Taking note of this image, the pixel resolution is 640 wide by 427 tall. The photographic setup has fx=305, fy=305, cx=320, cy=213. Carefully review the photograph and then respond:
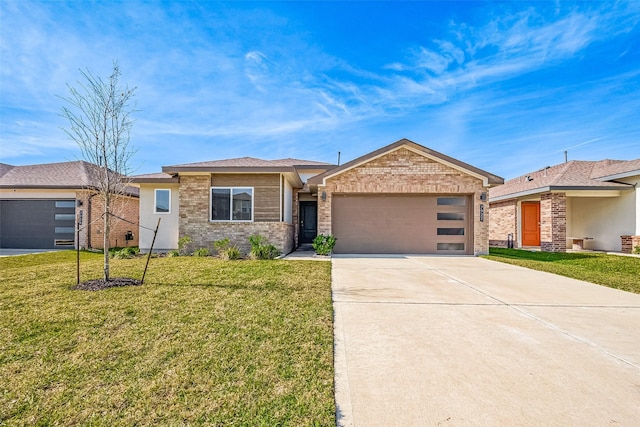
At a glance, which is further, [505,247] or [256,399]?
[505,247]

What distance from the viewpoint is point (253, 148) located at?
752 inches

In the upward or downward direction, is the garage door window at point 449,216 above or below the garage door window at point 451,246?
above

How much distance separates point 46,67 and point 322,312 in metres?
10.7

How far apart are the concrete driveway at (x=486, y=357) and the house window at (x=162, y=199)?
9.42 metres

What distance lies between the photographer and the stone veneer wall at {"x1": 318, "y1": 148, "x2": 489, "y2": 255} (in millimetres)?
11734

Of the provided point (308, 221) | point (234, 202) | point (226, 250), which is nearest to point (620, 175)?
point (308, 221)

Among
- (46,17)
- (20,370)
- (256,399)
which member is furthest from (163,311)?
(46,17)

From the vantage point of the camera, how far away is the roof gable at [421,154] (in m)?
11.5

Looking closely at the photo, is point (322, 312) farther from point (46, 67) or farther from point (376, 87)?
point (376, 87)

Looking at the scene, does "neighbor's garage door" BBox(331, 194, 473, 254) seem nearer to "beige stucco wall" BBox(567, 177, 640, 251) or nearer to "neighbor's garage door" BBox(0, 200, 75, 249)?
"beige stucco wall" BBox(567, 177, 640, 251)

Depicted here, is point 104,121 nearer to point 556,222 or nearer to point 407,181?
point 407,181

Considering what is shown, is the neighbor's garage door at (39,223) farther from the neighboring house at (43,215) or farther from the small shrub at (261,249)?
the small shrub at (261,249)

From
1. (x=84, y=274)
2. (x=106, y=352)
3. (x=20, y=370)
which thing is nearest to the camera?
(x=20, y=370)

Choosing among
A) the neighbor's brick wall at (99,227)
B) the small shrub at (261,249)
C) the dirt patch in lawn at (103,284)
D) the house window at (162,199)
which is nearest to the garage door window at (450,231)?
the small shrub at (261,249)
